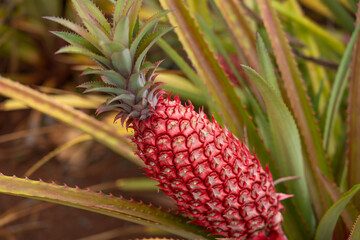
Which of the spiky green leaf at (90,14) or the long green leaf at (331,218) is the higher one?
the spiky green leaf at (90,14)

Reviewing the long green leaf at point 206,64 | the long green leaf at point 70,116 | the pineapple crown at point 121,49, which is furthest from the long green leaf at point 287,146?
the long green leaf at point 70,116

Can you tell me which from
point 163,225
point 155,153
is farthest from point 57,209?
point 155,153

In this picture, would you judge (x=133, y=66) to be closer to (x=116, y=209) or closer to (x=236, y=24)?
(x=116, y=209)

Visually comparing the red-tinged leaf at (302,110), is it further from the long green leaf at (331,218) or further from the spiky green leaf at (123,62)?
the spiky green leaf at (123,62)

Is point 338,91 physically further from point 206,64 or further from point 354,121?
point 206,64

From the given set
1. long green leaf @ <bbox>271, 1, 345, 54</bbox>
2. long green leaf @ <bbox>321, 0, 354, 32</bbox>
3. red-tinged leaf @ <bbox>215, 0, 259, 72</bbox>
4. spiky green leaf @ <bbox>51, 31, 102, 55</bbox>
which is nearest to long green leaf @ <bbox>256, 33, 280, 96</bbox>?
red-tinged leaf @ <bbox>215, 0, 259, 72</bbox>

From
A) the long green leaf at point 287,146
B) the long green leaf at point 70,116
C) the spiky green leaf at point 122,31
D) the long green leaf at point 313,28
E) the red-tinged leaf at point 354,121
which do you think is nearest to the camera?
the spiky green leaf at point 122,31

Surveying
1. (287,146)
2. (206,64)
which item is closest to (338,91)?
(287,146)

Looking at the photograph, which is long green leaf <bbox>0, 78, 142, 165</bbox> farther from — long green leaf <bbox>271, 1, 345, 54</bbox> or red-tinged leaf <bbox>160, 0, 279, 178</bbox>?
long green leaf <bbox>271, 1, 345, 54</bbox>
